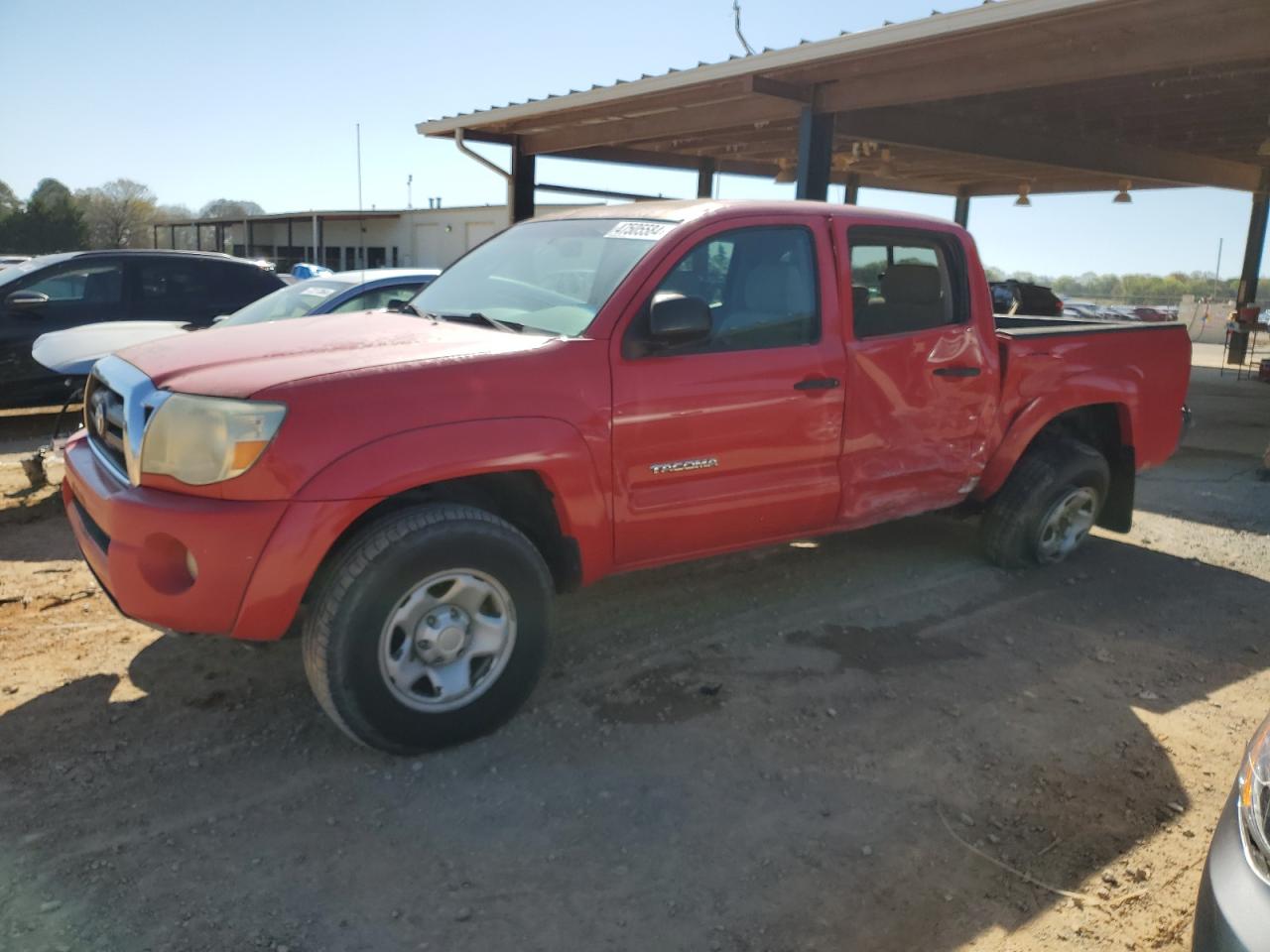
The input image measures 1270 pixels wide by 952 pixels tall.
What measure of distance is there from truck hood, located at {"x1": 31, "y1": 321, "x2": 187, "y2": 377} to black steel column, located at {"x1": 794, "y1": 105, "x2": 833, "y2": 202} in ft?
21.2

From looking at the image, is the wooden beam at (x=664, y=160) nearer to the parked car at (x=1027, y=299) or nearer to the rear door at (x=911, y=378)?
the parked car at (x=1027, y=299)

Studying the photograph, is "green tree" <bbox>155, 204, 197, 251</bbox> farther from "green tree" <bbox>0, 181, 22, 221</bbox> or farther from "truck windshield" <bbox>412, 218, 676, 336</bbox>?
"truck windshield" <bbox>412, 218, 676, 336</bbox>

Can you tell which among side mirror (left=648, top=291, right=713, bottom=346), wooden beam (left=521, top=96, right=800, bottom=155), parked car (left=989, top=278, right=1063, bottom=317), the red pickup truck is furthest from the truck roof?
parked car (left=989, top=278, right=1063, bottom=317)

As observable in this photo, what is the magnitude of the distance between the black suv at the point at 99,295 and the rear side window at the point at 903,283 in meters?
6.73

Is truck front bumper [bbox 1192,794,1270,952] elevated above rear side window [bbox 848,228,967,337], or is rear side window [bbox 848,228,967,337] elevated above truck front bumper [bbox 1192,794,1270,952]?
rear side window [bbox 848,228,967,337]

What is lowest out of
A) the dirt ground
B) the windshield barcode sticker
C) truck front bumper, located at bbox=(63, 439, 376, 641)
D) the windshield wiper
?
the dirt ground

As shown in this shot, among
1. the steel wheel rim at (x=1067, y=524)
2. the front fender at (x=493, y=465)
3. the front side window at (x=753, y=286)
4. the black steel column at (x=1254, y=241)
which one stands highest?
the black steel column at (x=1254, y=241)

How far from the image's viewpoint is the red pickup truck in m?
2.92

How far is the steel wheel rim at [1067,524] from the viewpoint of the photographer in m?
5.30

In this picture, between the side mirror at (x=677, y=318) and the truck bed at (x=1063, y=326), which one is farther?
the truck bed at (x=1063, y=326)

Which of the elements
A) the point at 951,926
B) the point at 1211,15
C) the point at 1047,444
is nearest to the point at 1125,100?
the point at 1211,15

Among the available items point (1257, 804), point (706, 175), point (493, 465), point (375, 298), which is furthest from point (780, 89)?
point (1257, 804)

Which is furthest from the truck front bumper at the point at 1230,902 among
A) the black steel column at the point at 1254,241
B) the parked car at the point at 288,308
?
the black steel column at the point at 1254,241

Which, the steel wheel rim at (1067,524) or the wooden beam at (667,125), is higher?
the wooden beam at (667,125)
